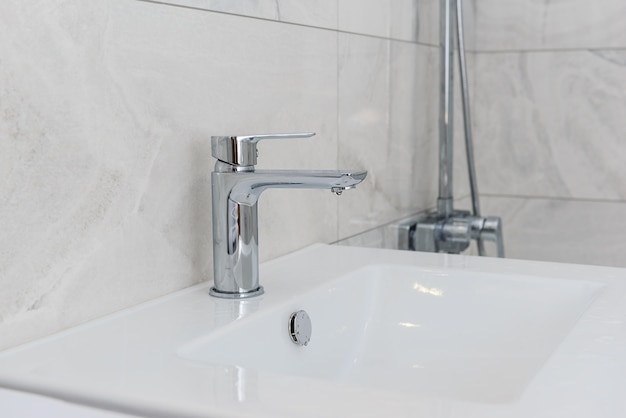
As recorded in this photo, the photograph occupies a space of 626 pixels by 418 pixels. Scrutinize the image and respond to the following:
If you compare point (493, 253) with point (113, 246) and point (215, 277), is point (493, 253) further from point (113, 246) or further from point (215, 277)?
point (113, 246)

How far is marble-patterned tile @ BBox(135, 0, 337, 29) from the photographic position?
85 cm

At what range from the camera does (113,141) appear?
726mm

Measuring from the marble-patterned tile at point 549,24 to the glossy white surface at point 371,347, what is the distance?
0.82m

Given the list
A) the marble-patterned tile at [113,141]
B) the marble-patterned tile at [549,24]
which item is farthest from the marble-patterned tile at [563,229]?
the marble-patterned tile at [113,141]

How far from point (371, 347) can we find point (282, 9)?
1.42 ft

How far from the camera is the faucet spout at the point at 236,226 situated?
2.55 ft

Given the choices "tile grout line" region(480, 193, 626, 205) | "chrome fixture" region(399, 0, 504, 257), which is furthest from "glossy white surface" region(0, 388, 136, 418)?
"tile grout line" region(480, 193, 626, 205)

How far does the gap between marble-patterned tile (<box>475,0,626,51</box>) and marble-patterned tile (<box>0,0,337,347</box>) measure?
84cm

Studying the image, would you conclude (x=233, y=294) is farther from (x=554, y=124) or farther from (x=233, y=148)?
(x=554, y=124)

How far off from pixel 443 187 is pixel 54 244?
962mm

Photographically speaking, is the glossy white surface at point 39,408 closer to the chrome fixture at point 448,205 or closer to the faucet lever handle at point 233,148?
the faucet lever handle at point 233,148

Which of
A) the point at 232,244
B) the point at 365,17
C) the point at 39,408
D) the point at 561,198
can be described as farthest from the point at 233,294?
the point at 561,198

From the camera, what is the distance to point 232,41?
35.3 inches

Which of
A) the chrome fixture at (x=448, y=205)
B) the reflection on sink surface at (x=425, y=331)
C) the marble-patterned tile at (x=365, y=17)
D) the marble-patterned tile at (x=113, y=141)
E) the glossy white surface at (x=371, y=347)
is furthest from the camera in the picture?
the chrome fixture at (x=448, y=205)
